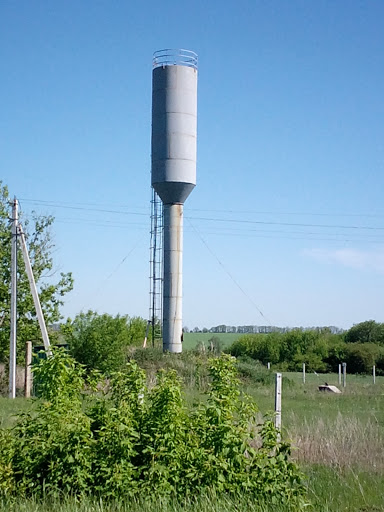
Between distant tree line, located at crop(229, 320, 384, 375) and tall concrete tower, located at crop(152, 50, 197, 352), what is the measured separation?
2336cm

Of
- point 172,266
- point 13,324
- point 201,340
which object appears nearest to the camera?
point 13,324

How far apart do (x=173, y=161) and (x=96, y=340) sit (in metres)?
8.09

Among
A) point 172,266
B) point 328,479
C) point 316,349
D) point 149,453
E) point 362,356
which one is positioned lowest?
point 328,479

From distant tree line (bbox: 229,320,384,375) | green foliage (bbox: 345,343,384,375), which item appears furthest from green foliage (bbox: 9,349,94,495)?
green foliage (bbox: 345,343,384,375)

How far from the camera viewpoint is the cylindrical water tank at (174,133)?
102 feet

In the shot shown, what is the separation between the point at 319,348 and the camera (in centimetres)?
5988

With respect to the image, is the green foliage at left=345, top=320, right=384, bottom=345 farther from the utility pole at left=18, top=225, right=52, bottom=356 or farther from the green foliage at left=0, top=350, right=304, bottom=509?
the green foliage at left=0, top=350, right=304, bottom=509

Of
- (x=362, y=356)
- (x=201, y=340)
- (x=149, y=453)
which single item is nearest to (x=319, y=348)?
(x=362, y=356)

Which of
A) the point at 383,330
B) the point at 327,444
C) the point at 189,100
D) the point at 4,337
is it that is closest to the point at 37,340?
the point at 4,337

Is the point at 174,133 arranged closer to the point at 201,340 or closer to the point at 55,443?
the point at 201,340

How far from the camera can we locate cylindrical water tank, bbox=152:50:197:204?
31.2 m

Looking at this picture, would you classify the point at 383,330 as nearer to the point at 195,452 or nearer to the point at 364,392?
the point at 364,392

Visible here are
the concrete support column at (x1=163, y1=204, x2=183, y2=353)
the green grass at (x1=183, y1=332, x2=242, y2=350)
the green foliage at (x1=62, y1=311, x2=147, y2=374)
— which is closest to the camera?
the green foliage at (x1=62, y1=311, x2=147, y2=374)

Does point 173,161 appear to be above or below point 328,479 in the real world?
above
